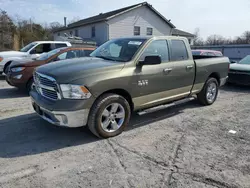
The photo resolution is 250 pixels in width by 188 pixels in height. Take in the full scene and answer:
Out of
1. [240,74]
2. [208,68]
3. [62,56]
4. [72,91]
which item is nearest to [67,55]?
[62,56]

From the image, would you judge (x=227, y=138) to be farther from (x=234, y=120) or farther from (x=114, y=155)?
(x=114, y=155)

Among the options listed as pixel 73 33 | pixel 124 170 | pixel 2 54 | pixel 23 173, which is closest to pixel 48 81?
pixel 23 173

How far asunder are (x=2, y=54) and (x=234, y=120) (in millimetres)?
10097

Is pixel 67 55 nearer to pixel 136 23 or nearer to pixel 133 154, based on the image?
pixel 133 154

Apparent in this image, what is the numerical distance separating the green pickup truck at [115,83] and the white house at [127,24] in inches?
783

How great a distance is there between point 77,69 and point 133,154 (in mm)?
1731

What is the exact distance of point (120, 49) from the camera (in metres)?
4.60

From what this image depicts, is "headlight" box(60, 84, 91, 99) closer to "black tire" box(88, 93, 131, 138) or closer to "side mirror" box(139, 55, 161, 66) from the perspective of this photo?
"black tire" box(88, 93, 131, 138)

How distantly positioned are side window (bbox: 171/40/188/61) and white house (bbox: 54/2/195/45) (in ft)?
64.2

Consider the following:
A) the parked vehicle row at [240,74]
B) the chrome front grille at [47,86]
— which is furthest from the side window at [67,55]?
the parked vehicle row at [240,74]

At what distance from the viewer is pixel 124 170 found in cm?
296

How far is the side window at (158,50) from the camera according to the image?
4.35 meters

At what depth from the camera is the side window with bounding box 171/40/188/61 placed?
489 cm

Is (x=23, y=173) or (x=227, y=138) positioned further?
(x=227, y=138)
